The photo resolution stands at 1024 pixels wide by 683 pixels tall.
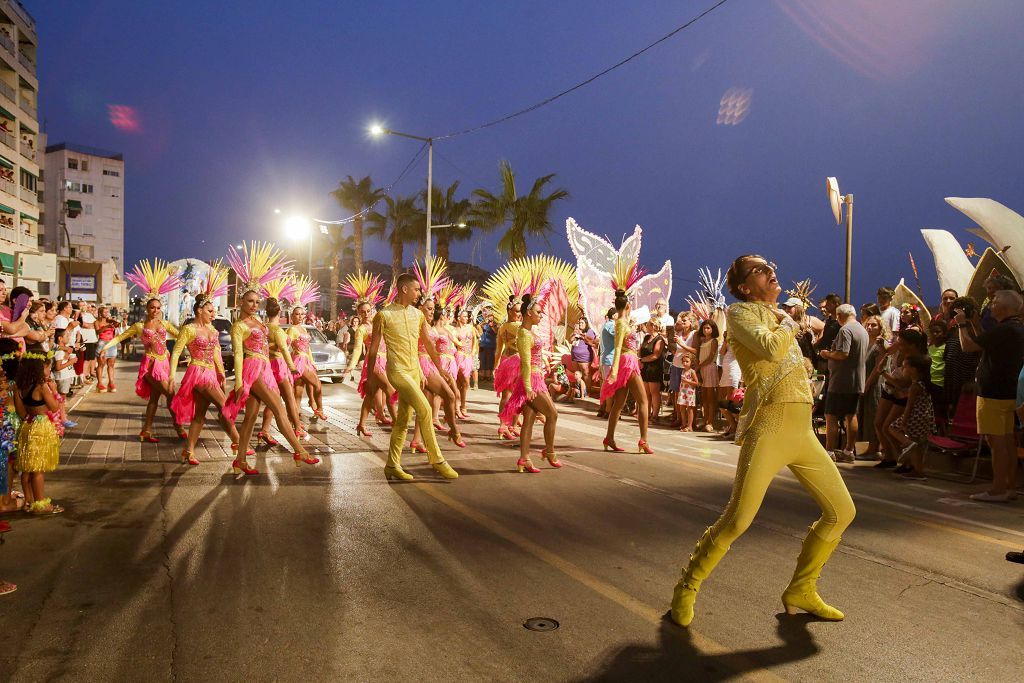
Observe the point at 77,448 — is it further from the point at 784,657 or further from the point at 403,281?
the point at 784,657

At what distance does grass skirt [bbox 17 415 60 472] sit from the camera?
598 cm

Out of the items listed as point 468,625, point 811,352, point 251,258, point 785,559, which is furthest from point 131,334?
point 811,352

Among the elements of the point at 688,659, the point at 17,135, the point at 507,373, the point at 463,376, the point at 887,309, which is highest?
the point at 17,135

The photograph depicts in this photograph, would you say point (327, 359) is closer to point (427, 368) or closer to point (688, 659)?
point (427, 368)

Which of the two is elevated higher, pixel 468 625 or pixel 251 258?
pixel 251 258

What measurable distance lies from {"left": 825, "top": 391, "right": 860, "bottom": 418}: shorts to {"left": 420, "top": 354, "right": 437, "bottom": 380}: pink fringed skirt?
5324 millimetres

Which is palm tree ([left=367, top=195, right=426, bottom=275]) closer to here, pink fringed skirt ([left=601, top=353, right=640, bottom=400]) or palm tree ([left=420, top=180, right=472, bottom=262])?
palm tree ([left=420, top=180, right=472, bottom=262])

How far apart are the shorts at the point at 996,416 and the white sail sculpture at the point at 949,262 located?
5.67m

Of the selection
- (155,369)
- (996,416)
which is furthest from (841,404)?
(155,369)

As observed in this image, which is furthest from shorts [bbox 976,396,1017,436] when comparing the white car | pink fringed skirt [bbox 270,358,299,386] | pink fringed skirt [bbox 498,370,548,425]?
the white car

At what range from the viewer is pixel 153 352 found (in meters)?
10.7

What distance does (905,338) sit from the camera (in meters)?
8.84

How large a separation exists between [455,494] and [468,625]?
317 cm

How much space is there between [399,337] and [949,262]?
984cm
